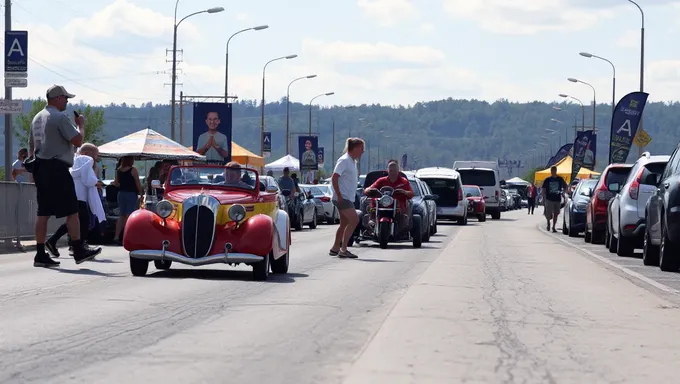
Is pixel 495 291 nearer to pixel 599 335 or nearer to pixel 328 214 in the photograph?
pixel 599 335

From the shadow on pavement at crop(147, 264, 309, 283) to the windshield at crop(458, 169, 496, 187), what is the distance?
140 ft

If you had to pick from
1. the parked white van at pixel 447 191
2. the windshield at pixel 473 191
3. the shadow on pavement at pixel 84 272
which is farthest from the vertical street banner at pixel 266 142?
the shadow on pavement at pixel 84 272

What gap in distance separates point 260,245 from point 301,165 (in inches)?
2101

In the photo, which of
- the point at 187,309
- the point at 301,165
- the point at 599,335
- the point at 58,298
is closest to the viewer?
the point at 599,335

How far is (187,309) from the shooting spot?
35.9 feet

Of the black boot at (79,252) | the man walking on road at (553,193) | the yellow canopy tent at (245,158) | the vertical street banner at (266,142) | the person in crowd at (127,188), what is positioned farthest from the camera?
the vertical street banner at (266,142)

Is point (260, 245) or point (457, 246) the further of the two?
point (457, 246)

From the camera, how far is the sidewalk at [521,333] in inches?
304

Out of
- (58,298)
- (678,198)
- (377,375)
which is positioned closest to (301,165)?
(678,198)

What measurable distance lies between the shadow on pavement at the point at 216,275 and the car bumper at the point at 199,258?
8.1 inches

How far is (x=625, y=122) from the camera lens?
43.3m

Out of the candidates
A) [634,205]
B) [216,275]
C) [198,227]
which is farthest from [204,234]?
[634,205]

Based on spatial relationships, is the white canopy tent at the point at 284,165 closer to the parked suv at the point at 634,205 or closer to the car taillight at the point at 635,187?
the parked suv at the point at 634,205

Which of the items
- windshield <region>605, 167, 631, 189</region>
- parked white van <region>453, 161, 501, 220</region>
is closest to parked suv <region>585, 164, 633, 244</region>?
windshield <region>605, 167, 631, 189</region>
